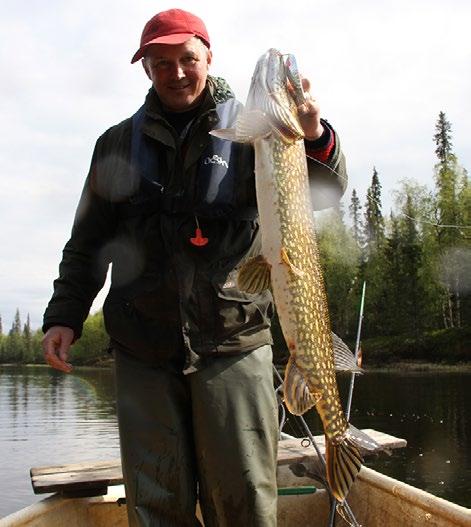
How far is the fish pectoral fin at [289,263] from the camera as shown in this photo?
2865mm

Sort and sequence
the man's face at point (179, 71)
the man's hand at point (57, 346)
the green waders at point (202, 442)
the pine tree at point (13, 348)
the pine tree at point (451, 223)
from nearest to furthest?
the green waders at point (202, 442), the man's face at point (179, 71), the man's hand at point (57, 346), the pine tree at point (451, 223), the pine tree at point (13, 348)

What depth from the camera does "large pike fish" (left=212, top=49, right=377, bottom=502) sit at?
112 inches

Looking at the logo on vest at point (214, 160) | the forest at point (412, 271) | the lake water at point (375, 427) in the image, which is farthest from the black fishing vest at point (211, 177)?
the forest at point (412, 271)

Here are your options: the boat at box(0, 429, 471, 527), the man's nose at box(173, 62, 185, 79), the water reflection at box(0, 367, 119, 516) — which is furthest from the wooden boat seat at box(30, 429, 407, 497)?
the water reflection at box(0, 367, 119, 516)

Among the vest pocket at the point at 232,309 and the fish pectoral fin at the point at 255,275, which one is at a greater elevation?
the fish pectoral fin at the point at 255,275

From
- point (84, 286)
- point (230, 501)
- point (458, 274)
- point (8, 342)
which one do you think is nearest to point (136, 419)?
point (230, 501)

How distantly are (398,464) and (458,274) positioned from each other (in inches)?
1398

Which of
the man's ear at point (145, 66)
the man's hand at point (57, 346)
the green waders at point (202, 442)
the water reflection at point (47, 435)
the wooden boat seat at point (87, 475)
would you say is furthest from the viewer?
the water reflection at point (47, 435)

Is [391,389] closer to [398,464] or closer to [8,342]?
[398,464]

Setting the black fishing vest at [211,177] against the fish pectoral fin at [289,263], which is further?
the black fishing vest at [211,177]

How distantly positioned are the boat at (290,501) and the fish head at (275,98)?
7.62ft

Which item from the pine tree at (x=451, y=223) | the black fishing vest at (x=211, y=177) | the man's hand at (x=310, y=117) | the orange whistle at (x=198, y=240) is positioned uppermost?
the pine tree at (x=451, y=223)

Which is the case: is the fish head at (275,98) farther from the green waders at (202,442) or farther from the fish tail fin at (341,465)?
the fish tail fin at (341,465)

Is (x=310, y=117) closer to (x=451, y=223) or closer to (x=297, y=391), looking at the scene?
(x=297, y=391)
